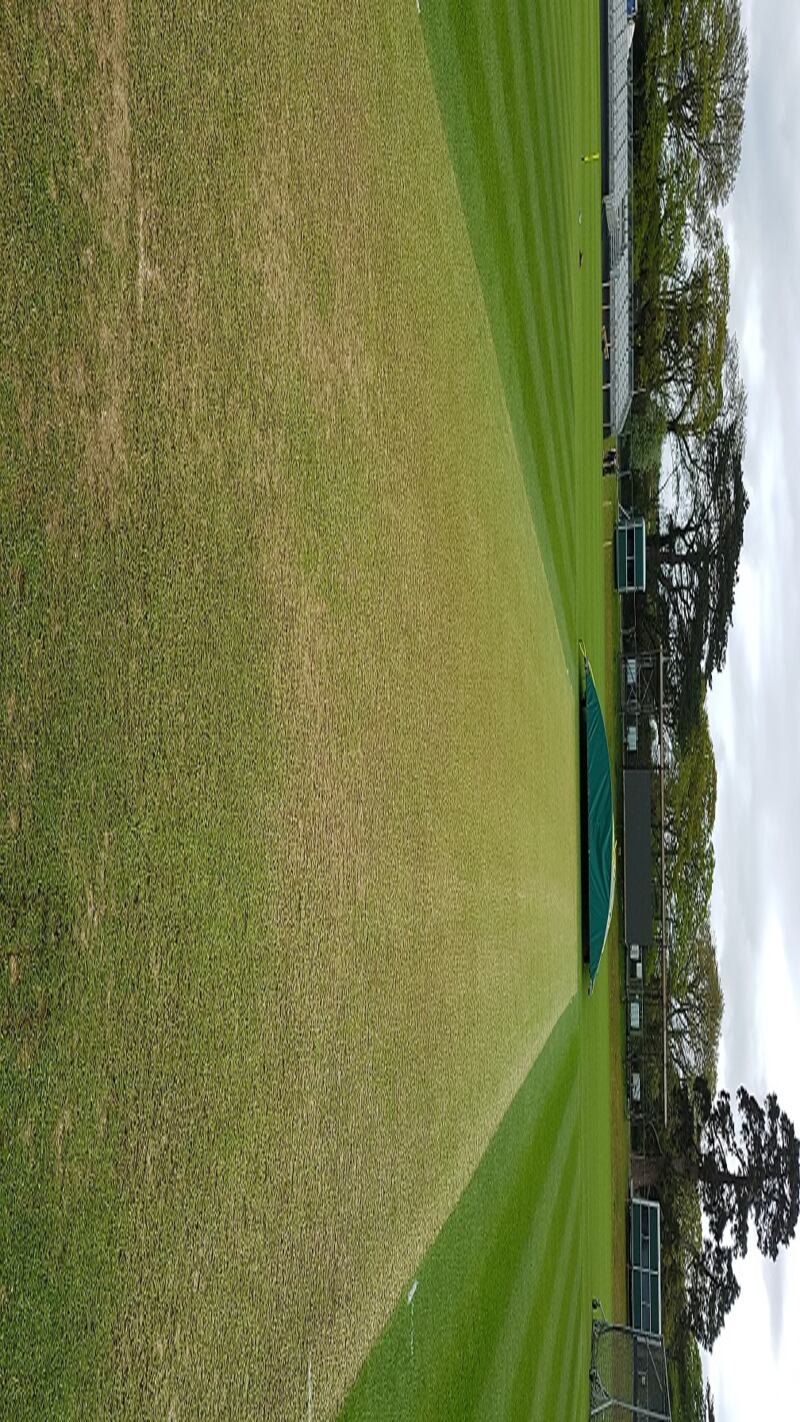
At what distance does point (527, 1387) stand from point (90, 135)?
283 inches

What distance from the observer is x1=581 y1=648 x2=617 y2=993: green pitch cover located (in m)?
12.3

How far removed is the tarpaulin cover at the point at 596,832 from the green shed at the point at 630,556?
382cm

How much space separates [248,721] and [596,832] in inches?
394

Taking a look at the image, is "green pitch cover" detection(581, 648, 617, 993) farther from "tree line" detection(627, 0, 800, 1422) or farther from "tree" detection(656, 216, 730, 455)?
"tree" detection(656, 216, 730, 455)

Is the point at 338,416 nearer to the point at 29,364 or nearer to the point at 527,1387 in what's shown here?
the point at 29,364

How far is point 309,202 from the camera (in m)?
3.65

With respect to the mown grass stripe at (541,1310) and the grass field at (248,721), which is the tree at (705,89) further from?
the mown grass stripe at (541,1310)

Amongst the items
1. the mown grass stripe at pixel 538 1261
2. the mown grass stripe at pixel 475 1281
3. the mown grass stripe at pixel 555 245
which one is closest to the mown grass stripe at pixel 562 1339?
the mown grass stripe at pixel 538 1261

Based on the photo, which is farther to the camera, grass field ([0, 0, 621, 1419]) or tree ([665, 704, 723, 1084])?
tree ([665, 704, 723, 1084])

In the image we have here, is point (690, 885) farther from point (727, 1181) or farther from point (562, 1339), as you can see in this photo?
point (562, 1339)

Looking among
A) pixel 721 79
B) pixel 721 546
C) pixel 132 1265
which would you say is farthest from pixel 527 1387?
pixel 721 79

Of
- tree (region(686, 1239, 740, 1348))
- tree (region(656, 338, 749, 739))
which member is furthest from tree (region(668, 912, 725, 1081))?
tree (region(656, 338, 749, 739))

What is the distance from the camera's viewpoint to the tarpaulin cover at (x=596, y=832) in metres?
12.3

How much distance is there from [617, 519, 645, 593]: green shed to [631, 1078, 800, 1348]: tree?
919 cm
